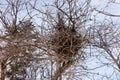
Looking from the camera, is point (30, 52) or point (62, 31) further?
point (30, 52)

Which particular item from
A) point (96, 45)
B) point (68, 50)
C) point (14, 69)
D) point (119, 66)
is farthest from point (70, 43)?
point (14, 69)

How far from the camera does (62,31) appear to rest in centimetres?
670

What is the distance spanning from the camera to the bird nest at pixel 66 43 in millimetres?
6656

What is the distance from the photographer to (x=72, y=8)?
714 cm

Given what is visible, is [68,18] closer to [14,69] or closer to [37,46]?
[37,46]

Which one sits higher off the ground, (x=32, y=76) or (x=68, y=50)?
(x=68, y=50)

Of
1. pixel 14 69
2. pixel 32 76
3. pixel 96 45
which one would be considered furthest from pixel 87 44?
pixel 14 69

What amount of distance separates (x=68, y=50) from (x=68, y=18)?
687 millimetres

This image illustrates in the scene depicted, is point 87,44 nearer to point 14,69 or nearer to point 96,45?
point 96,45

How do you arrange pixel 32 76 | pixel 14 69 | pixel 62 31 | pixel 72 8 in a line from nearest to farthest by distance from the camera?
pixel 62 31 → pixel 72 8 → pixel 32 76 → pixel 14 69

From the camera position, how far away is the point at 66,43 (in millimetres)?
6734

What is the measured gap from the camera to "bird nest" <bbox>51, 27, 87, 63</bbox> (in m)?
6.66

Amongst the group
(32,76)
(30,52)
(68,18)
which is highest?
(68,18)

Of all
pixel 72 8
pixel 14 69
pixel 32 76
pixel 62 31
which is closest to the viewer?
pixel 62 31
